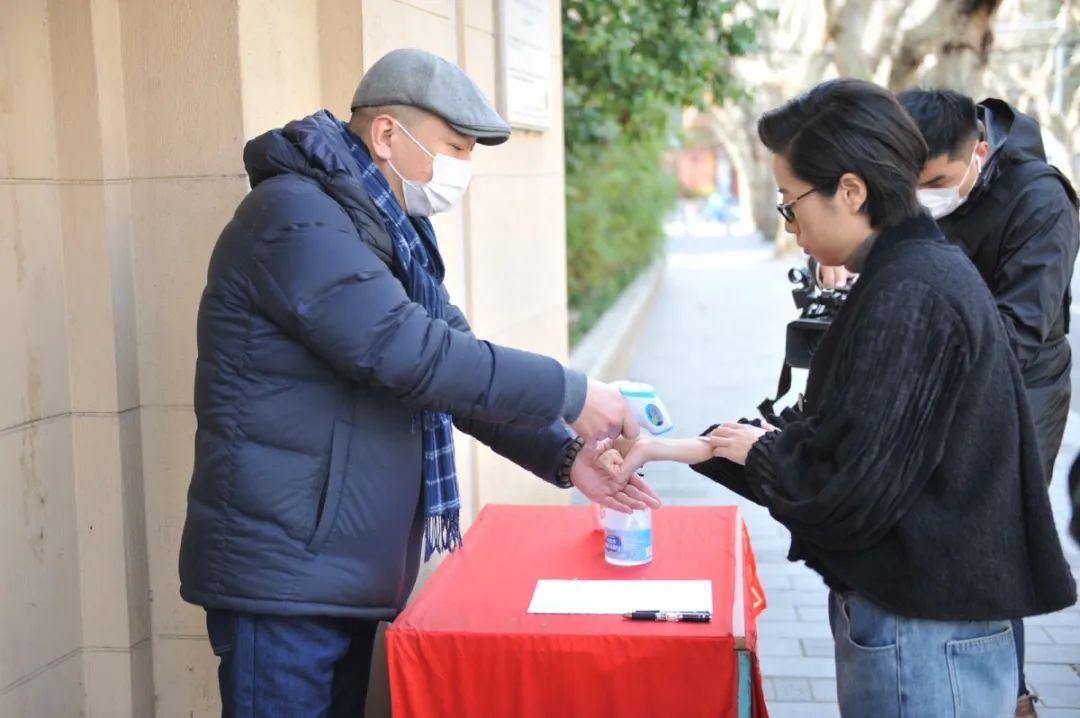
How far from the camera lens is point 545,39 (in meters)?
5.71

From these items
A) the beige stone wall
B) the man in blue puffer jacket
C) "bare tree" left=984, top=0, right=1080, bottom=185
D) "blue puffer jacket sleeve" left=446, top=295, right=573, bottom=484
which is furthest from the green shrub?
"bare tree" left=984, top=0, right=1080, bottom=185

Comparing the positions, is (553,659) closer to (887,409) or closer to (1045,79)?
(887,409)

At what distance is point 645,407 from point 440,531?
0.57 metres

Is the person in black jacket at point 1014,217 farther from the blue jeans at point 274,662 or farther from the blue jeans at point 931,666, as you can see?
the blue jeans at point 274,662

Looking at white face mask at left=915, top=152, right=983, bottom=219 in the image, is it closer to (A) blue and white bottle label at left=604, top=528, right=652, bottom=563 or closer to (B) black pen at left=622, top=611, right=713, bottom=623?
(A) blue and white bottle label at left=604, top=528, right=652, bottom=563

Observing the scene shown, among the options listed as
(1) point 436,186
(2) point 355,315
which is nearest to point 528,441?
(1) point 436,186

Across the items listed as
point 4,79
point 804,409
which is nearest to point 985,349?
point 804,409

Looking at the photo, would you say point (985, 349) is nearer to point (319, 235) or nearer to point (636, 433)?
point (636, 433)

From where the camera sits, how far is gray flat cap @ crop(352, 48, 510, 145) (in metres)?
2.64

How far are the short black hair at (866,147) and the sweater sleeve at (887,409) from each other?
182 mm

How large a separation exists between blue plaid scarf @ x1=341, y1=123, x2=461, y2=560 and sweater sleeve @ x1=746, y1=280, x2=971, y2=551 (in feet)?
2.80

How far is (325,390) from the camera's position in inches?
99.1

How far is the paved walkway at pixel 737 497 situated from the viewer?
190 inches

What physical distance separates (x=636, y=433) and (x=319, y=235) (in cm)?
86
